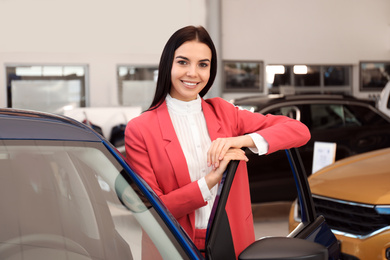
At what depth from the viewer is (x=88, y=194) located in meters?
1.50

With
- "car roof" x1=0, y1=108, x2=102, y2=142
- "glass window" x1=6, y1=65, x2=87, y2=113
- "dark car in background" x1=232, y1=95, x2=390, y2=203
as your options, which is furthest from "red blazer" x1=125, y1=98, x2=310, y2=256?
"glass window" x1=6, y1=65, x2=87, y2=113

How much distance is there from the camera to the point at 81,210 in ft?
4.61

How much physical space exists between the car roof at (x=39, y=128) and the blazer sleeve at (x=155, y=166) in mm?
394

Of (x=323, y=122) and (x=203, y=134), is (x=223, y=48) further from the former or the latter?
(x=203, y=134)

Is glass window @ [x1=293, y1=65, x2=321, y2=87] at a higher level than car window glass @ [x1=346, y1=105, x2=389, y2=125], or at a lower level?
higher

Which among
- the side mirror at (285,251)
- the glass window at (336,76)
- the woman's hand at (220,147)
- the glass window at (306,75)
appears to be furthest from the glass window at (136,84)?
the side mirror at (285,251)

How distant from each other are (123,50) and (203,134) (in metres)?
10.1

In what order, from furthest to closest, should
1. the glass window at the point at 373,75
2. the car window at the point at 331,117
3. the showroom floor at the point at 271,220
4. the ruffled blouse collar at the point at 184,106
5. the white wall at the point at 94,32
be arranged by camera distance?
the glass window at the point at 373,75 → the white wall at the point at 94,32 → the car window at the point at 331,117 → the showroom floor at the point at 271,220 → the ruffled blouse collar at the point at 184,106

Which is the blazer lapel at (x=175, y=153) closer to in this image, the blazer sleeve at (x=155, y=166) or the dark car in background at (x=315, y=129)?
the blazer sleeve at (x=155, y=166)

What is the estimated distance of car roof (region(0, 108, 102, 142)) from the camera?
4.00 ft

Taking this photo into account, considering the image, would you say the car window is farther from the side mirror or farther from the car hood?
the side mirror

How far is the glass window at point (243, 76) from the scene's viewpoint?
41.3 ft

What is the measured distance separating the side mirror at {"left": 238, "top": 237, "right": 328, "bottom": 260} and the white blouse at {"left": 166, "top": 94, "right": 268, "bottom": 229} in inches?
18.3

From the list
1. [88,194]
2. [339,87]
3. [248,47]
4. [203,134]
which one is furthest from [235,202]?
[339,87]
